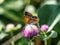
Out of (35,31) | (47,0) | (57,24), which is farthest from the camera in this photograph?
(47,0)

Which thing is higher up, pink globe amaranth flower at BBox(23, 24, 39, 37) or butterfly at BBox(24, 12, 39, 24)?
butterfly at BBox(24, 12, 39, 24)

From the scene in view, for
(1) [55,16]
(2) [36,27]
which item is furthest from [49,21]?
(2) [36,27]

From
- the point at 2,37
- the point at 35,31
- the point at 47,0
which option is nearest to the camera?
the point at 35,31

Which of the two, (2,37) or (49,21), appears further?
(2,37)

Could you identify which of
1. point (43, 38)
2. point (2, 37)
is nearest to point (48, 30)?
point (43, 38)

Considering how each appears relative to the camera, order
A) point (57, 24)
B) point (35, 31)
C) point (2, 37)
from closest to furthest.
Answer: point (35, 31)
point (57, 24)
point (2, 37)

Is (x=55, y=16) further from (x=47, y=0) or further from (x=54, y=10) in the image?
(x=47, y=0)

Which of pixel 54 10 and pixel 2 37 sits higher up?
pixel 54 10

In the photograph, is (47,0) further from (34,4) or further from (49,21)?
(49,21)

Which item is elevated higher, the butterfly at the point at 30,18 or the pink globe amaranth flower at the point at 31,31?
the butterfly at the point at 30,18
